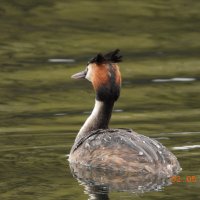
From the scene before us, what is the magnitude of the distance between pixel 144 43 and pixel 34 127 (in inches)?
211

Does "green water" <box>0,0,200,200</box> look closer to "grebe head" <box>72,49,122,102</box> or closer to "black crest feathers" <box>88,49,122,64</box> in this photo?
"grebe head" <box>72,49,122,102</box>

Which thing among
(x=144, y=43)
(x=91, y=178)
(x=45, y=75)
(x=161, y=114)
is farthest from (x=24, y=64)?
(x=91, y=178)

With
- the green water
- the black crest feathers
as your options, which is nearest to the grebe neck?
the green water

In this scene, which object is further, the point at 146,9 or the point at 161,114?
the point at 146,9

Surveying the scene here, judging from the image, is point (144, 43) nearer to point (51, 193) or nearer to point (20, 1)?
point (20, 1)

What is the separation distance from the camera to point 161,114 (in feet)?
52.2

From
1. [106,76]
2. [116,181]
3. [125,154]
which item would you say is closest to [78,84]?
[106,76]

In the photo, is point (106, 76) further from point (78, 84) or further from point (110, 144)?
point (78, 84)

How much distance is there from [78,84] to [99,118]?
458cm

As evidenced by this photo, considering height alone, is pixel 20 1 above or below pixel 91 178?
above

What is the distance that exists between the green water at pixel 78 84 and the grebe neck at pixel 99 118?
1.16 feet

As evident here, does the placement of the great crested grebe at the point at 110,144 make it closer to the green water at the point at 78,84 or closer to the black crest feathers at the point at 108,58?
the black crest feathers at the point at 108,58

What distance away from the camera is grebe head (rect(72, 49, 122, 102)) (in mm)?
13359
